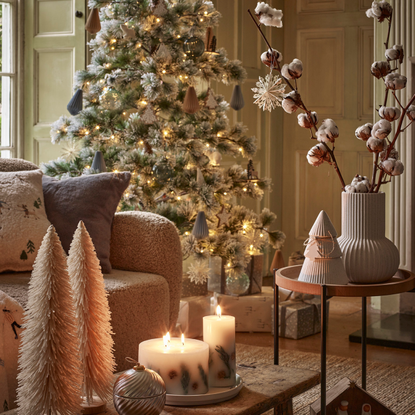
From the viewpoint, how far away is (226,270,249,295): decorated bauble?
10.5 ft

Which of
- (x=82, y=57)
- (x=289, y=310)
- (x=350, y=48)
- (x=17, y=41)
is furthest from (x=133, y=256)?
(x=350, y=48)

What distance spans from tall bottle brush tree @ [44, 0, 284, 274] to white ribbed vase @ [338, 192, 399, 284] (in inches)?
53.4

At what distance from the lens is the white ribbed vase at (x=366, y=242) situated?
164cm

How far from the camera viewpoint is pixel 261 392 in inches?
52.1

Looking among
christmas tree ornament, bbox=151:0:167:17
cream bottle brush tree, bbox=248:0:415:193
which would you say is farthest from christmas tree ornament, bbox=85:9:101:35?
cream bottle brush tree, bbox=248:0:415:193

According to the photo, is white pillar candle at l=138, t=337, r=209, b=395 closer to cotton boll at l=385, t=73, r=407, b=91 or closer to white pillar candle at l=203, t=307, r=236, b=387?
white pillar candle at l=203, t=307, r=236, b=387

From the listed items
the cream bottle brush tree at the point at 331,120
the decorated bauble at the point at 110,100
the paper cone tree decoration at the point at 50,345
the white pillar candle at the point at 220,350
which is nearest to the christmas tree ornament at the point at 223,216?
the decorated bauble at the point at 110,100

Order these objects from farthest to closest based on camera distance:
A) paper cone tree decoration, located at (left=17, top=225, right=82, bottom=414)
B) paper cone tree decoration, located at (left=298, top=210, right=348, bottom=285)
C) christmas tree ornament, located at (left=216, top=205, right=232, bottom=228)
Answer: christmas tree ornament, located at (left=216, top=205, right=232, bottom=228) → paper cone tree decoration, located at (left=298, top=210, right=348, bottom=285) → paper cone tree decoration, located at (left=17, top=225, right=82, bottom=414)

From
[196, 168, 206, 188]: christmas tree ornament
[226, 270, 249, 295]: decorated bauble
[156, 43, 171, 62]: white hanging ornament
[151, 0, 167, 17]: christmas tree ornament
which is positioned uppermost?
[151, 0, 167, 17]: christmas tree ornament

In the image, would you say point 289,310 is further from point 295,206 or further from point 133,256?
point 295,206

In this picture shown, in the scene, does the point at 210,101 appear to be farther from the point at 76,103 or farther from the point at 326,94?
the point at 326,94

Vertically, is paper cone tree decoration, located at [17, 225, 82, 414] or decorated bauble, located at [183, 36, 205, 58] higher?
decorated bauble, located at [183, 36, 205, 58]

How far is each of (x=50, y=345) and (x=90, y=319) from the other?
0.49 feet

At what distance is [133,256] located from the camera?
230 cm
